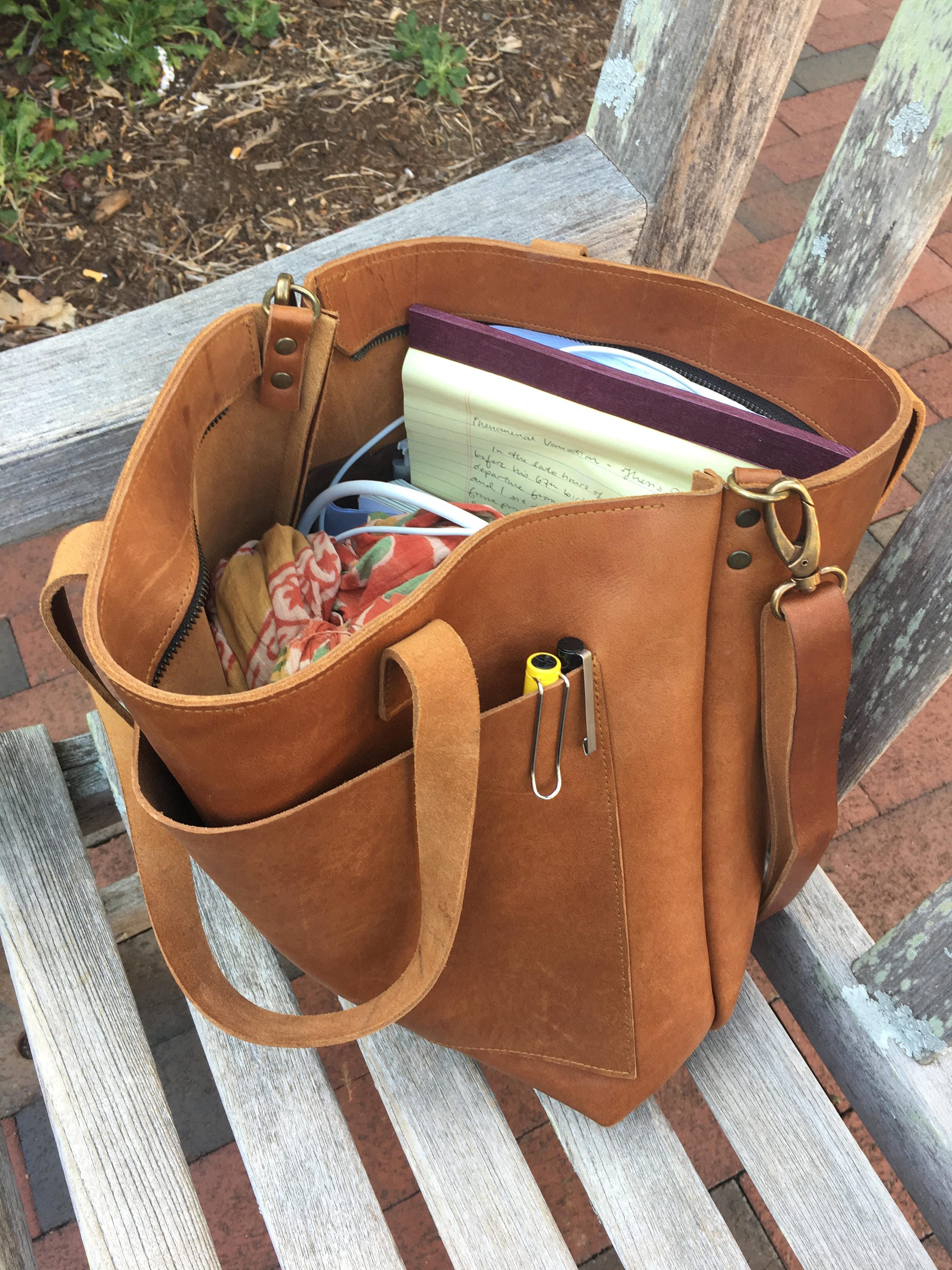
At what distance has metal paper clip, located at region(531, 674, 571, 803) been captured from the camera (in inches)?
27.6

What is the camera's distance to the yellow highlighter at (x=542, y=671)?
0.70 meters

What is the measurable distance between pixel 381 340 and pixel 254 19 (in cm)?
187

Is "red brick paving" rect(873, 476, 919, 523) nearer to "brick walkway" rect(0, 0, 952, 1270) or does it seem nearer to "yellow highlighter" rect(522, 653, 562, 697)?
"brick walkway" rect(0, 0, 952, 1270)

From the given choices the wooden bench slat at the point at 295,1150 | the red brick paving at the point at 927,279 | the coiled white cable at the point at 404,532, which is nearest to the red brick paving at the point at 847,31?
the red brick paving at the point at 927,279

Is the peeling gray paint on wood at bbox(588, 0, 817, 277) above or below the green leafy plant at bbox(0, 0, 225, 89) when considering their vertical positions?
above

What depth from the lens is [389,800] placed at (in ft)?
2.27

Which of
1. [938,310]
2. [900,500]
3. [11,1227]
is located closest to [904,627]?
[11,1227]

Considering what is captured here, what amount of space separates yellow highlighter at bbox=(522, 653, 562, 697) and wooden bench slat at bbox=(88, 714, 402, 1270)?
1.32 ft

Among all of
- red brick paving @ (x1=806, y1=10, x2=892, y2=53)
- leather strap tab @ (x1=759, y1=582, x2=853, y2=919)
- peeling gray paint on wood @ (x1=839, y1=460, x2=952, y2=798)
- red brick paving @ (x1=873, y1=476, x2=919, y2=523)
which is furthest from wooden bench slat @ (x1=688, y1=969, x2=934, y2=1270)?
red brick paving @ (x1=806, y1=10, x2=892, y2=53)

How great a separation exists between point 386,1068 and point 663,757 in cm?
40

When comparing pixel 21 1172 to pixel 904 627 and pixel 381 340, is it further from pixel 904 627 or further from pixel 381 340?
pixel 904 627

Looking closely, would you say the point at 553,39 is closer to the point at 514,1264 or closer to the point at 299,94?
the point at 299,94

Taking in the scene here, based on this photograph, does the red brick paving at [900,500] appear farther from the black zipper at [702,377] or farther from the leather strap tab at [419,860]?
the leather strap tab at [419,860]

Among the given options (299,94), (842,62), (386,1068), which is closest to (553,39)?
(299,94)
